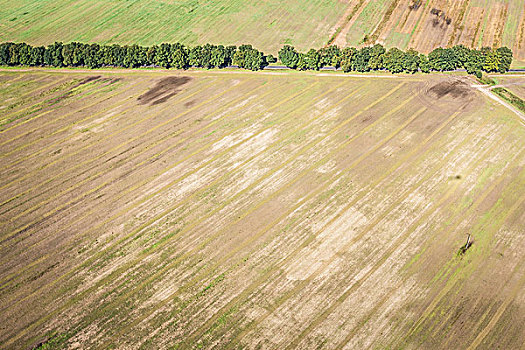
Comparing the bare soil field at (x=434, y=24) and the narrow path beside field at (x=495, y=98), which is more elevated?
the bare soil field at (x=434, y=24)

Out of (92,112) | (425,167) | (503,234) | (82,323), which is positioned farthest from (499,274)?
(92,112)

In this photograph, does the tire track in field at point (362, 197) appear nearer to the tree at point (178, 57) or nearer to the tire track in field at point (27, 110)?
the tree at point (178, 57)

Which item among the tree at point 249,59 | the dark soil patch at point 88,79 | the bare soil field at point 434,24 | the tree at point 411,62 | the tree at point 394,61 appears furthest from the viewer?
the bare soil field at point 434,24

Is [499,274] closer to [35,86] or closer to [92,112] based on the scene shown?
[92,112]

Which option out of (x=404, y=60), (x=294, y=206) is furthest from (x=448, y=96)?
(x=294, y=206)

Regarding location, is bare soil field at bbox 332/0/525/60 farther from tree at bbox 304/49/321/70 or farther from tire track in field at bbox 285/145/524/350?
tire track in field at bbox 285/145/524/350

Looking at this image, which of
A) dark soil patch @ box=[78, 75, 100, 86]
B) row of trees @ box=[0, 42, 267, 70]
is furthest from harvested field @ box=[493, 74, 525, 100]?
dark soil patch @ box=[78, 75, 100, 86]

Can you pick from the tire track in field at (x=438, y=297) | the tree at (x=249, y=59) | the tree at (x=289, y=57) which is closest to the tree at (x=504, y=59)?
the tire track in field at (x=438, y=297)
